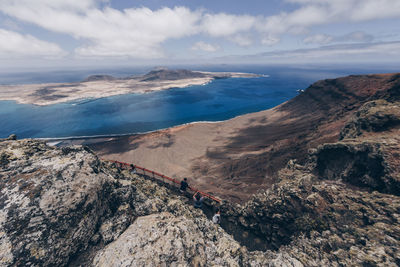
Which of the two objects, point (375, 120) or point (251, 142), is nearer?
point (375, 120)

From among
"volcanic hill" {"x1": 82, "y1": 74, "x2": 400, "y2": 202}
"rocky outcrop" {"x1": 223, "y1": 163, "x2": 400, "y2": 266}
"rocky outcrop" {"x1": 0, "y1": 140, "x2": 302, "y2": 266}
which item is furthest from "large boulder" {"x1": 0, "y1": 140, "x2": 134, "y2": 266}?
"volcanic hill" {"x1": 82, "y1": 74, "x2": 400, "y2": 202}

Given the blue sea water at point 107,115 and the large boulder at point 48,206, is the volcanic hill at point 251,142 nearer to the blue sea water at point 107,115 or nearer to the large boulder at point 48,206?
the blue sea water at point 107,115

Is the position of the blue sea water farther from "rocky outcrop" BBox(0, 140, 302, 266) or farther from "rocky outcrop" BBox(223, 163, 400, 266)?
"rocky outcrop" BBox(0, 140, 302, 266)

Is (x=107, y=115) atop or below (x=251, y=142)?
below

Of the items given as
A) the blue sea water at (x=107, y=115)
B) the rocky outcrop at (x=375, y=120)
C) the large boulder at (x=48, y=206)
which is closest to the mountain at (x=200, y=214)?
the large boulder at (x=48, y=206)

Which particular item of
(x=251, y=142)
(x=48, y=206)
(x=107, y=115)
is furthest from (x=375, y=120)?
(x=107, y=115)

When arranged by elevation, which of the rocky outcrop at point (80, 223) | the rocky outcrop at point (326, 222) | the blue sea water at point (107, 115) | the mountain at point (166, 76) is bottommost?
the blue sea water at point (107, 115)

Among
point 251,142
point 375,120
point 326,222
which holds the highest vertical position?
point 375,120

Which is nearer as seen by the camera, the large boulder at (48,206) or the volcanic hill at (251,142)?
the large boulder at (48,206)

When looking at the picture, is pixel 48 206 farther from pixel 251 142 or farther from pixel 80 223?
pixel 251 142

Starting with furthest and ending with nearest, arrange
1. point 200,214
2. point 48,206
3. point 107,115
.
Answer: point 107,115 < point 200,214 < point 48,206

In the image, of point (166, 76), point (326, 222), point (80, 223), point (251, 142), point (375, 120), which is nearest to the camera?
point (80, 223)

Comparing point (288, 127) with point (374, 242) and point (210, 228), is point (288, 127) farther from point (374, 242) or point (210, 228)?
point (210, 228)
